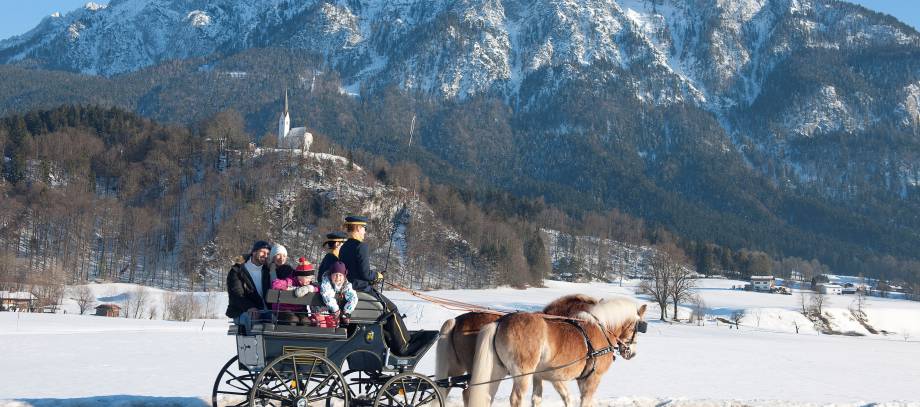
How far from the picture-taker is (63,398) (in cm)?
1249

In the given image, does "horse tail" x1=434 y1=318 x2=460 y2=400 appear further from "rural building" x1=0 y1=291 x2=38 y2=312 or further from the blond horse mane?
"rural building" x1=0 y1=291 x2=38 y2=312

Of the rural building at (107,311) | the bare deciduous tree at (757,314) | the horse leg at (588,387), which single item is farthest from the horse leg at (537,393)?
the bare deciduous tree at (757,314)

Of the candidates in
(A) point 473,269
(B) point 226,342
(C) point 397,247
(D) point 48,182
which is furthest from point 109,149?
(B) point 226,342

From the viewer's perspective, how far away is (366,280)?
33.7 feet

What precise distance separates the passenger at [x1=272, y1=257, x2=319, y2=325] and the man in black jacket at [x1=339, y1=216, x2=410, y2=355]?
2.03ft

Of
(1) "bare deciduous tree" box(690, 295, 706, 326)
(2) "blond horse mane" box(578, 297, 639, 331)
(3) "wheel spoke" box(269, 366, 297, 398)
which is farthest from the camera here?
(1) "bare deciduous tree" box(690, 295, 706, 326)

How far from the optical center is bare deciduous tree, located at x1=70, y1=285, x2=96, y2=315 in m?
56.1

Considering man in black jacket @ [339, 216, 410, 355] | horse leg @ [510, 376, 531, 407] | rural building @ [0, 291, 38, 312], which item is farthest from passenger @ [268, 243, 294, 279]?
rural building @ [0, 291, 38, 312]

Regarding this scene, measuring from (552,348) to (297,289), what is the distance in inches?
146

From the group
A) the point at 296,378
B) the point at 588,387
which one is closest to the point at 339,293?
the point at 296,378

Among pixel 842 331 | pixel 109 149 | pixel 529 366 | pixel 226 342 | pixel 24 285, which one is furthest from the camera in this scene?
pixel 109 149

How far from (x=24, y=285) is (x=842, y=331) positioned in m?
79.5

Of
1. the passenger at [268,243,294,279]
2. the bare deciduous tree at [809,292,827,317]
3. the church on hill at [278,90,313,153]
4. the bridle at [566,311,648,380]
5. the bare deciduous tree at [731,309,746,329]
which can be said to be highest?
the church on hill at [278,90,313,153]

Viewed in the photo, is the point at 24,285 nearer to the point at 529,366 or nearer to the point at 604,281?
the point at 529,366
